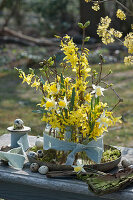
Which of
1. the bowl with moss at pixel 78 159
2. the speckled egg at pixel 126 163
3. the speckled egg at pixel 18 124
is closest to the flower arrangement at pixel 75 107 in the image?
the bowl with moss at pixel 78 159

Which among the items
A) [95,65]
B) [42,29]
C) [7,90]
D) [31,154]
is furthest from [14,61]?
[31,154]

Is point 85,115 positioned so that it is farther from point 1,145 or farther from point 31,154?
point 1,145

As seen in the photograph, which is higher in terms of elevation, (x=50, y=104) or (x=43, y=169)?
(x=50, y=104)

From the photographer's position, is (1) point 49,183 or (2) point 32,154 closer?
(1) point 49,183

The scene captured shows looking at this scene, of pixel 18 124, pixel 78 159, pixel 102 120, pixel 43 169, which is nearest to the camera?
pixel 102 120

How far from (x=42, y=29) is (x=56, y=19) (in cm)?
51

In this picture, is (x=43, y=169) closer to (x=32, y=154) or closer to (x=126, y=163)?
(x=32, y=154)

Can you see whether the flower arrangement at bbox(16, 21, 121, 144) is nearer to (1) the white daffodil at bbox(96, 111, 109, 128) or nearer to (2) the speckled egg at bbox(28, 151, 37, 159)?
(1) the white daffodil at bbox(96, 111, 109, 128)

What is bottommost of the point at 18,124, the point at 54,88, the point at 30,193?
the point at 30,193

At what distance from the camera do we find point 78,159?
2068 mm

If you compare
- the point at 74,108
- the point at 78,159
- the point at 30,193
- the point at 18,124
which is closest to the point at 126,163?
the point at 78,159

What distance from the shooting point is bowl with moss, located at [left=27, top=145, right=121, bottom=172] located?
195 centimetres

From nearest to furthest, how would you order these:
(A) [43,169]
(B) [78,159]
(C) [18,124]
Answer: (A) [43,169] → (B) [78,159] → (C) [18,124]

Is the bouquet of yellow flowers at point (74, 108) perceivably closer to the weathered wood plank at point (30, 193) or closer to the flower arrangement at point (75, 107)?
the flower arrangement at point (75, 107)
